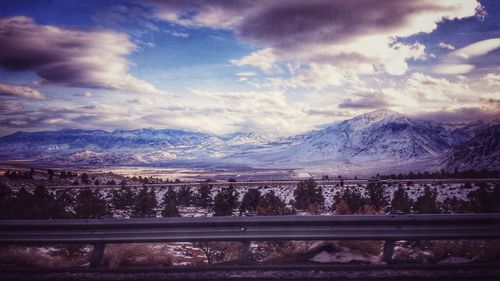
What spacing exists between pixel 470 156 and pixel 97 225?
564 feet

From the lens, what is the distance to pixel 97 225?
21.3ft

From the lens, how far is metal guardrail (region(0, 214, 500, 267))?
20.4 ft

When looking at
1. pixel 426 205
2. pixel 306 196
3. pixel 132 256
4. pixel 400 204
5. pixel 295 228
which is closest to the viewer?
pixel 295 228

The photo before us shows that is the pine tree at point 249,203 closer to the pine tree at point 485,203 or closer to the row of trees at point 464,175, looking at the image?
the pine tree at point 485,203

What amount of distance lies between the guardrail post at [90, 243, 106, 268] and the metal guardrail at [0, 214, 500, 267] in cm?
19

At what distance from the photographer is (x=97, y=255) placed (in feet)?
21.8

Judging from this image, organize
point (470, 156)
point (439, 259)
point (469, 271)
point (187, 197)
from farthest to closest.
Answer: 1. point (470, 156)
2. point (187, 197)
3. point (439, 259)
4. point (469, 271)

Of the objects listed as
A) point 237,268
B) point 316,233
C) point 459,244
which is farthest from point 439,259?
point 237,268

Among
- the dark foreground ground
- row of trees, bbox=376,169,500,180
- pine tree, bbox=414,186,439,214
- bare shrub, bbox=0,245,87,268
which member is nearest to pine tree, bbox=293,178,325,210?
pine tree, bbox=414,186,439,214

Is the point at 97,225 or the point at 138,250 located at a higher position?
the point at 97,225

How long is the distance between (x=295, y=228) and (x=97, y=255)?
10.4 ft

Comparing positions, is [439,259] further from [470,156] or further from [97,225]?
[470,156]

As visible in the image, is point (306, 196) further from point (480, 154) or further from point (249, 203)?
point (480, 154)

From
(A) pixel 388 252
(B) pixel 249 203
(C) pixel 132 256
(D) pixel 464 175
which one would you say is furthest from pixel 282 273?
→ (D) pixel 464 175
